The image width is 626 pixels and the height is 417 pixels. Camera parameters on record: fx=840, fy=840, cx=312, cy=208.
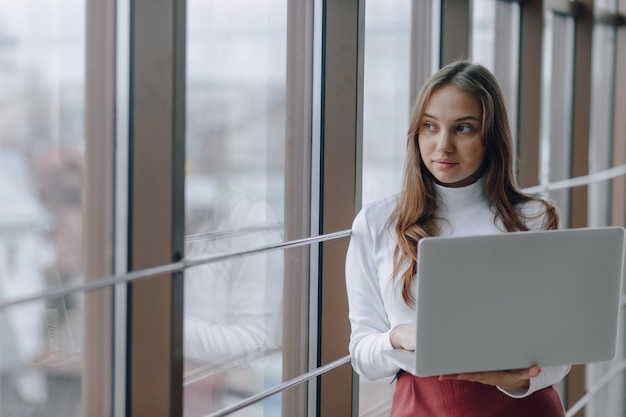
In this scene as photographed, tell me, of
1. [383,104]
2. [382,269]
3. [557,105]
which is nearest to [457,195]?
[382,269]

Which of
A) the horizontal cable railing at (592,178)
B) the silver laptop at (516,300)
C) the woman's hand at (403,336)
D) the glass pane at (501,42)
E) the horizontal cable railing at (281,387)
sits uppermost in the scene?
the glass pane at (501,42)

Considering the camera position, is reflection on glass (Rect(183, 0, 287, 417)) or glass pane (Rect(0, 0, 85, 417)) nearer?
glass pane (Rect(0, 0, 85, 417))

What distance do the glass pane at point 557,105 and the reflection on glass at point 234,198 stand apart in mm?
1781

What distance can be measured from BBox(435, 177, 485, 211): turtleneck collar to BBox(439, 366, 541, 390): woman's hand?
1.23ft

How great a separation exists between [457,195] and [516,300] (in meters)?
0.35

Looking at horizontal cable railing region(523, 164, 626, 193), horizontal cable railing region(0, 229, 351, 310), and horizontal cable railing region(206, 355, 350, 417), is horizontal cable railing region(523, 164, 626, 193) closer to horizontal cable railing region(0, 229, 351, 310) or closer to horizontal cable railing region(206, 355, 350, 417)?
horizontal cable railing region(206, 355, 350, 417)

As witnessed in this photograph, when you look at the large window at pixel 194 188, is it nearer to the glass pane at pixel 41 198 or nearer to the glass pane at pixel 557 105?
the glass pane at pixel 41 198

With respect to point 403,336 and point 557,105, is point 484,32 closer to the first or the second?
point 557,105

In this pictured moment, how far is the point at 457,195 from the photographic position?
1671 mm

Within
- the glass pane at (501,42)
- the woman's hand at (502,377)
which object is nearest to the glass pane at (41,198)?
the woman's hand at (502,377)

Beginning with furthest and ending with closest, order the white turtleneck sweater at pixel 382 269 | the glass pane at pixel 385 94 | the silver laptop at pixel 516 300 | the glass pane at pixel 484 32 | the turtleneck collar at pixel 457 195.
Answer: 1. the glass pane at pixel 484 32
2. the glass pane at pixel 385 94
3. the turtleneck collar at pixel 457 195
4. the white turtleneck sweater at pixel 382 269
5. the silver laptop at pixel 516 300

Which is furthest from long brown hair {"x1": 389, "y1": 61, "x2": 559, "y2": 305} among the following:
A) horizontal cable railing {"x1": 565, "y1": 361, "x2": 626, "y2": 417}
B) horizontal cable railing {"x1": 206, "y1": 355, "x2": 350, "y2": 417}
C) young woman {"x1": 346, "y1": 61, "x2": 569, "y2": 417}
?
horizontal cable railing {"x1": 565, "y1": 361, "x2": 626, "y2": 417}

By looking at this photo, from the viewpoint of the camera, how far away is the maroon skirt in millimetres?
1523

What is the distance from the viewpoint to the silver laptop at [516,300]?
1329 millimetres
